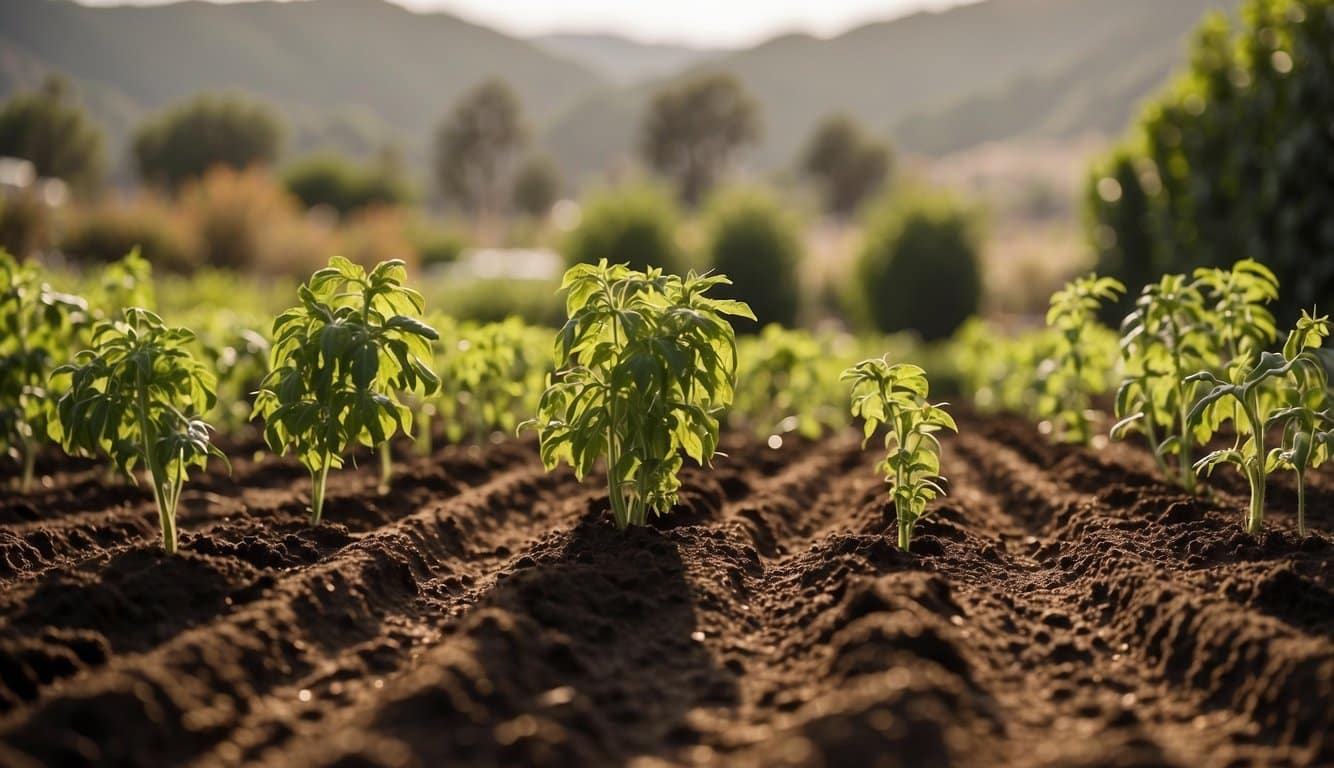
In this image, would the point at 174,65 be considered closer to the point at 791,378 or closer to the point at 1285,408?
the point at 791,378

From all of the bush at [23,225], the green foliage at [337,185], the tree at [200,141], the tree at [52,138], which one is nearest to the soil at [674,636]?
the bush at [23,225]

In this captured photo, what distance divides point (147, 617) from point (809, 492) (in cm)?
369

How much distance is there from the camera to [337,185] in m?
47.4

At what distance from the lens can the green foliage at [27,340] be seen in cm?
520

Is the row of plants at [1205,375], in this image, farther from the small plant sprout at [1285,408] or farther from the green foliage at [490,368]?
the green foliage at [490,368]

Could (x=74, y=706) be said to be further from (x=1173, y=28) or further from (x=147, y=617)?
(x=1173, y=28)

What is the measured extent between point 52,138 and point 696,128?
41554 mm

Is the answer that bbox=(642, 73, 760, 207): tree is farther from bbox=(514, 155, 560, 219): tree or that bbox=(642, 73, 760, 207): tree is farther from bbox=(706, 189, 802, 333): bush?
bbox=(706, 189, 802, 333): bush

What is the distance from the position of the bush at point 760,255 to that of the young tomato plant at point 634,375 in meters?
12.1

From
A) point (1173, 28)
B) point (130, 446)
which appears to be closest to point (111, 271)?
point (130, 446)

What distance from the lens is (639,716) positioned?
2.87m

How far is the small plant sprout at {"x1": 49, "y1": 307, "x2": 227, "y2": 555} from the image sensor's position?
3.82 m

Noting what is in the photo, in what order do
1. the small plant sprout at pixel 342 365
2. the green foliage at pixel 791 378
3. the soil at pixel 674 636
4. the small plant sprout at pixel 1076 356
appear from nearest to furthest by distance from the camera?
the soil at pixel 674 636
the small plant sprout at pixel 342 365
the small plant sprout at pixel 1076 356
the green foliage at pixel 791 378

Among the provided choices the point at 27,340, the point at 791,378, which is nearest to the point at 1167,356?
the point at 791,378
